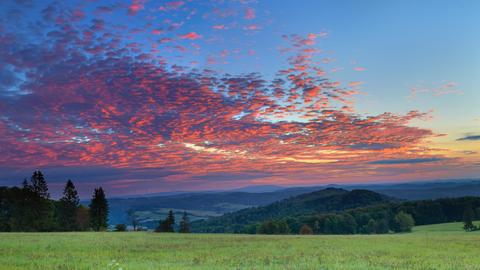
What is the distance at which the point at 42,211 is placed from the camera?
92.3 m

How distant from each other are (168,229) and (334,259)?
95.9 metres

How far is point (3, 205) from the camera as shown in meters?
92.8

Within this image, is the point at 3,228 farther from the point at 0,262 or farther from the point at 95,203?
the point at 0,262

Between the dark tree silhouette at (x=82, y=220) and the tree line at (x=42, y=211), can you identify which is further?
the dark tree silhouette at (x=82, y=220)

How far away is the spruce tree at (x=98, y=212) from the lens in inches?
3937

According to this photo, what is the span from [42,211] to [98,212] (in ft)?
43.4

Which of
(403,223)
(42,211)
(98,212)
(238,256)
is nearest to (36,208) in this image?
(42,211)

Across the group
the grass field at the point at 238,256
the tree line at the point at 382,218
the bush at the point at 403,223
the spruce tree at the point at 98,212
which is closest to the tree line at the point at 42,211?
the spruce tree at the point at 98,212

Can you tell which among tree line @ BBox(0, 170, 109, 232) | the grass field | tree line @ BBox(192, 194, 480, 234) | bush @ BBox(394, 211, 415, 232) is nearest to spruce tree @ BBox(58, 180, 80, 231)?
tree line @ BBox(0, 170, 109, 232)

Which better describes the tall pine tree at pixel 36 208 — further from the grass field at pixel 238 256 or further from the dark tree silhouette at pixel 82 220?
the grass field at pixel 238 256

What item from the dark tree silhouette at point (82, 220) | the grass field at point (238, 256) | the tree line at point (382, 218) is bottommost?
the tree line at point (382, 218)

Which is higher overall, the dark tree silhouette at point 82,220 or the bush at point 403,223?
the dark tree silhouette at point 82,220

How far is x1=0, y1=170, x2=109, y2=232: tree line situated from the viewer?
89.8 meters

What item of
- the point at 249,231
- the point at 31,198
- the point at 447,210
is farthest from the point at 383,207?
the point at 31,198
